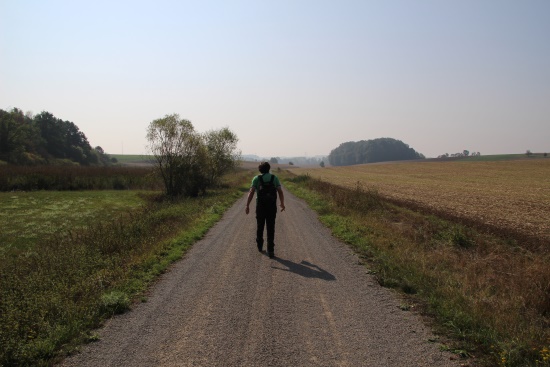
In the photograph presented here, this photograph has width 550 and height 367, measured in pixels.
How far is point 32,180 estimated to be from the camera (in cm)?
3819

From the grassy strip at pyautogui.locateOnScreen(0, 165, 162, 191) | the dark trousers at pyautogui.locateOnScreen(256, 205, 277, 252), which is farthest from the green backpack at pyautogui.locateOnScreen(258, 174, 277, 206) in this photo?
the grassy strip at pyautogui.locateOnScreen(0, 165, 162, 191)

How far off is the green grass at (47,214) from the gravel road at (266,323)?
10.7 meters

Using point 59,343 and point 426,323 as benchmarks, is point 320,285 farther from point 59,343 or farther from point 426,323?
point 59,343

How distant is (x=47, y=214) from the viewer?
21.9 metres

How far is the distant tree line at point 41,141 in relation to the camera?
66.0 metres

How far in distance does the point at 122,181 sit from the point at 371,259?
4062cm

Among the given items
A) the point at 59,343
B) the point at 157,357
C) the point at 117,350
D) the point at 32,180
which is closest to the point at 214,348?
the point at 157,357

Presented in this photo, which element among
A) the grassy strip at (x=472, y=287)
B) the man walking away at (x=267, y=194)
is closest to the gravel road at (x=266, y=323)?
the grassy strip at (x=472, y=287)

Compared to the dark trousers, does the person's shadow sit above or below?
below

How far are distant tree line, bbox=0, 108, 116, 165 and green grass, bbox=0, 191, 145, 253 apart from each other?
42810 mm

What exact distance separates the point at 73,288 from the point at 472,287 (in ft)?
23.4

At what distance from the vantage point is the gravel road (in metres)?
4.18

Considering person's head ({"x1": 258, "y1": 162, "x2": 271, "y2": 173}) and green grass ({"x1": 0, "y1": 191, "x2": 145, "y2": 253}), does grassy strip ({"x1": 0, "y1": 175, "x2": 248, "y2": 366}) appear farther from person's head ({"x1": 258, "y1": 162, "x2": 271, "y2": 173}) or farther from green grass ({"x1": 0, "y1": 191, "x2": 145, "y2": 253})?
green grass ({"x1": 0, "y1": 191, "x2": 145, "y2": 253})

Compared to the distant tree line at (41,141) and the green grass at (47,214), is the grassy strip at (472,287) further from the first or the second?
the distant tree line at (41,141)
